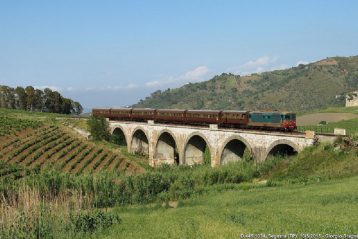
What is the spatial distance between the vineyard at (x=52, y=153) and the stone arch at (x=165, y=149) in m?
4.16

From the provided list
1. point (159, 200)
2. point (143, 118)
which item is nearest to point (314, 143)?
point (159, 200)

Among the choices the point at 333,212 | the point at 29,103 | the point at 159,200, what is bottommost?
the point at 159,200

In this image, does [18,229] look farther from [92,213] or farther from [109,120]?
[109,120]

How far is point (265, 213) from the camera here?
1883cm

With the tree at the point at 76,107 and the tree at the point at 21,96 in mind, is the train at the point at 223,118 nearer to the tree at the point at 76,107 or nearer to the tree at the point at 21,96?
the tree at the point at 21,96

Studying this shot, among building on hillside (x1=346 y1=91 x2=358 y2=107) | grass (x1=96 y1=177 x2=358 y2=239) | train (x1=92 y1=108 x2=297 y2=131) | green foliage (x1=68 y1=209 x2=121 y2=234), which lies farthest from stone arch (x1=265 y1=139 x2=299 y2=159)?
building on hillside (x1=346 y1=91 x2=358 y2=107)

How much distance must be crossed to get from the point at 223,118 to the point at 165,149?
14.7 meters

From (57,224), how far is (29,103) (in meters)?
102

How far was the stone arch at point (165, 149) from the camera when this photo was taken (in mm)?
57219

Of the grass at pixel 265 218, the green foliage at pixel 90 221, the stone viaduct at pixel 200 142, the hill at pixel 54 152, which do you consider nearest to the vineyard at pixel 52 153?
the hill at pixel 54 152

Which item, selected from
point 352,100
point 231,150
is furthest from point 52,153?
point 352,100

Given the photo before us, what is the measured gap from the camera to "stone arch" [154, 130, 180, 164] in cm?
5722

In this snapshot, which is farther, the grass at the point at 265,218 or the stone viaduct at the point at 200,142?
the stone viaduct at the point at 200,142

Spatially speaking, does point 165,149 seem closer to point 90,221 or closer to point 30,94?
point 90,221
